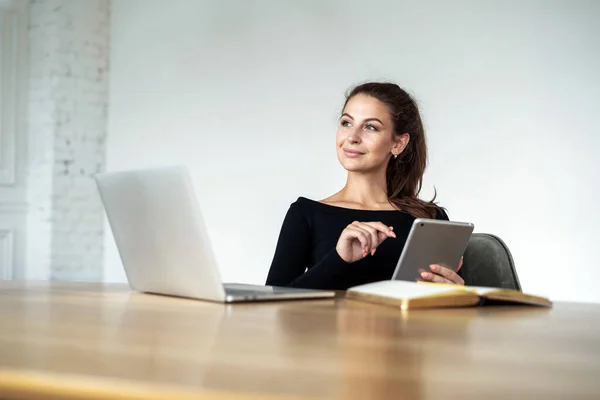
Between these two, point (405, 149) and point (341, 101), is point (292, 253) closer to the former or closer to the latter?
point (405, 149)

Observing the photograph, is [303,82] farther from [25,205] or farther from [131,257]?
[131,257]

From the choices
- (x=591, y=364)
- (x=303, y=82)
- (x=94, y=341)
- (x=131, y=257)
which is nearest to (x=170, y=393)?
(x=94, y=341)

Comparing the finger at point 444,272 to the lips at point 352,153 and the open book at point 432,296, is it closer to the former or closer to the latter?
the open book at point 432,296

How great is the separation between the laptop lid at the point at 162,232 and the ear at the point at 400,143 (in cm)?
146

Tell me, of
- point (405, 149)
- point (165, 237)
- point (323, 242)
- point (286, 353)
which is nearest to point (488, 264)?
point (323, 242)

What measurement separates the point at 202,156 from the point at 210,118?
10.4 inches

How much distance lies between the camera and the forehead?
2.69m

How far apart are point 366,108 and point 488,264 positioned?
2.89 feet

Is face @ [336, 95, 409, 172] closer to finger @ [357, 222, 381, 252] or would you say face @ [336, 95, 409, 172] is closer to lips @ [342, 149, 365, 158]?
lips @ [342, 149, 365, 158]

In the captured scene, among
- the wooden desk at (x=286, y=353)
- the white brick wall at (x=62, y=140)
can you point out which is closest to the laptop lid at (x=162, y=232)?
the wooden desk at (x=286, y=353)

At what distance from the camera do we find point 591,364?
662 mm

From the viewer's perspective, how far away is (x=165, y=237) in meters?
1.33

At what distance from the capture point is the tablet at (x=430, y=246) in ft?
5.38

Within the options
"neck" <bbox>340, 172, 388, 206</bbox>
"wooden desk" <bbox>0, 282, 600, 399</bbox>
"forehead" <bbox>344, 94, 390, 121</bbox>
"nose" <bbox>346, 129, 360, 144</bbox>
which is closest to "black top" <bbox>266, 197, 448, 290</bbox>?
"neck" <bbox>340, 172, 388, 206</bbox>
